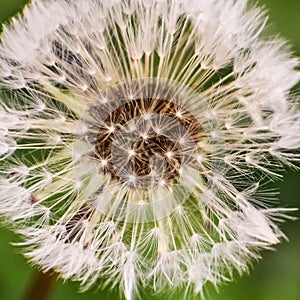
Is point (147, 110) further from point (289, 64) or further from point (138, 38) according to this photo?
point (289, 64)

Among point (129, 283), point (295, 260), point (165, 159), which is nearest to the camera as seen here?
point (129, 283)

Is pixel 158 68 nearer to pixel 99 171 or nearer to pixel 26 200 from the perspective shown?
pixel 99 171

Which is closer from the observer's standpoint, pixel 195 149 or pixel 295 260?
pixel 195 149

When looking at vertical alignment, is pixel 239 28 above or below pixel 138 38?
above

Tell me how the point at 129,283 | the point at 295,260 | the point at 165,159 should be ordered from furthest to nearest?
the point at 295,260 < the point at 165,159 < the point at 129,283

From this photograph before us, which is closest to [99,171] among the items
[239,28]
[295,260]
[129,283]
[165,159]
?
[165,159]

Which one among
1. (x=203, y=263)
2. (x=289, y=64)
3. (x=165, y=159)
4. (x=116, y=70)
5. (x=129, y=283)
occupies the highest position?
(x=289, y=64)
